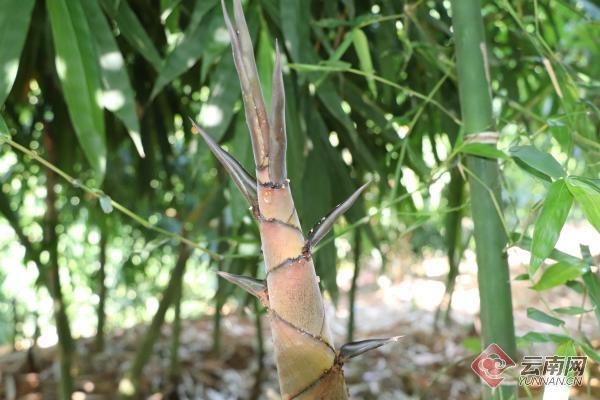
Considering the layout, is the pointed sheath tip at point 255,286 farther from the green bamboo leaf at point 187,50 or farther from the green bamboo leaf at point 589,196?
the green bamboo leaf at point 187,50

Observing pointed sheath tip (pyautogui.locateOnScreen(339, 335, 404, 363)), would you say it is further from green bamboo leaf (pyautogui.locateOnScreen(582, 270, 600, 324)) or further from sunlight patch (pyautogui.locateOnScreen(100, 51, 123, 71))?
sunlight patch (pyautogui.locateOnScreen(100, 51, 123, 71))

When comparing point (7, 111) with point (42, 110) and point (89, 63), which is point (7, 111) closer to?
point (42, 110)

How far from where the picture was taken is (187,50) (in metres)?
0.63

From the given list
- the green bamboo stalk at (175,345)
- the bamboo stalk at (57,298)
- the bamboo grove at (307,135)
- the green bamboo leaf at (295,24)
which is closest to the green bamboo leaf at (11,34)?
the bamboo grove at (307,135)

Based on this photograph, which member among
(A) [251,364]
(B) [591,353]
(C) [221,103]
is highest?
(C) [221,103]

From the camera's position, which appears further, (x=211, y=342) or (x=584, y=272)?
(x=211, y=342)

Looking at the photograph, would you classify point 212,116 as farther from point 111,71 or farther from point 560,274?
point 560,274

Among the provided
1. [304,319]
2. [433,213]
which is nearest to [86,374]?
[433,213]

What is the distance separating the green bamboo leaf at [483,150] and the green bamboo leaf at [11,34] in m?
0.34

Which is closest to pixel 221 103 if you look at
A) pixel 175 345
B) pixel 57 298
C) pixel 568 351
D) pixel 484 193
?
pixel 484 193

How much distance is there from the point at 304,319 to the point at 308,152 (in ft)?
1.54

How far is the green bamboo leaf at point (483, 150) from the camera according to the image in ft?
1.45

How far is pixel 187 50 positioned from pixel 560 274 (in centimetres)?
38

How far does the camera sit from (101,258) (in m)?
1.52
